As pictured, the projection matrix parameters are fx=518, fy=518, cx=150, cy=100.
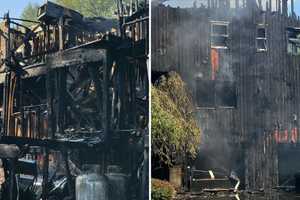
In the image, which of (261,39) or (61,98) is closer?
(61,98)

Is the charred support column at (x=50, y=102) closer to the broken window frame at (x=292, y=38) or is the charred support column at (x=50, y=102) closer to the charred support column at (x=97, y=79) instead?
the charred support column at (x=97, y=79)

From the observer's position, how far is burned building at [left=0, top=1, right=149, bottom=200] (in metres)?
5.44

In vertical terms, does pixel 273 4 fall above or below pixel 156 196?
above

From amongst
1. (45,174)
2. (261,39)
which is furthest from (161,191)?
(45,174)

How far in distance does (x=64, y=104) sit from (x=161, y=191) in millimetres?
5678

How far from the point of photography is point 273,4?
12.2 meters

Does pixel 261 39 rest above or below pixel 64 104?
above

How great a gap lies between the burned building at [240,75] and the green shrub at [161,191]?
99 cm

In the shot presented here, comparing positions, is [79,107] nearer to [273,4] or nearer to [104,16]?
[104,16]

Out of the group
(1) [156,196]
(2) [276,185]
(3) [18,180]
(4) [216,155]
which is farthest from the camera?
(2) [276,185]

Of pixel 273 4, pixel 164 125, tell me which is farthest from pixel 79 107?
pixel 273 4

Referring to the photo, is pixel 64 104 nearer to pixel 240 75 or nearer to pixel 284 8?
pixel 240 75

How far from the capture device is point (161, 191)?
423 inches

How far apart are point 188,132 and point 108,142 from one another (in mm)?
6093
